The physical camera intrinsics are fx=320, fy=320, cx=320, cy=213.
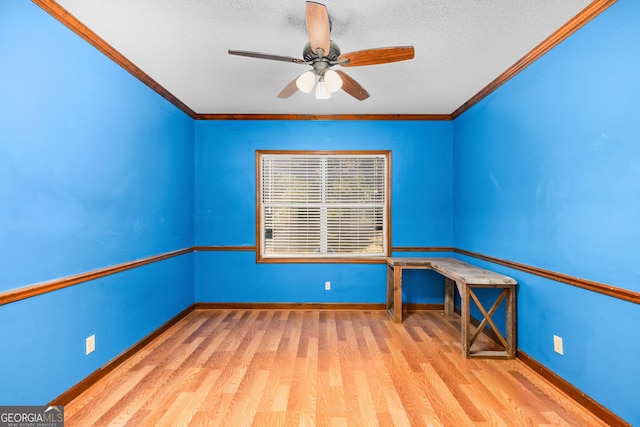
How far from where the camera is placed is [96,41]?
236 centimetres

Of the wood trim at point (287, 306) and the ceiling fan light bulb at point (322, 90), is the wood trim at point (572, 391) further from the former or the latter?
the ceiling fan light bulb at point (322, 90)

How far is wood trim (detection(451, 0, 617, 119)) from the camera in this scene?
2008mm

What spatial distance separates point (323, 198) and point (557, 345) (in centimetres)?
291

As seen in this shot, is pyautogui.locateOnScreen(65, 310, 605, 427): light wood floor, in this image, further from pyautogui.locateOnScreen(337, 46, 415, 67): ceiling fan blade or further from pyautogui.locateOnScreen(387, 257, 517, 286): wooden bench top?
pyautogui.locateOnScreen(337, 46, 415, 67): ceiling fan blade

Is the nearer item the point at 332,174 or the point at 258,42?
the point at 258,42

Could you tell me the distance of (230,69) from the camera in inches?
115

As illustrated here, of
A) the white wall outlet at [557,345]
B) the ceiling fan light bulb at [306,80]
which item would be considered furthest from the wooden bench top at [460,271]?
the ceiling fan light bulb at [306,80]

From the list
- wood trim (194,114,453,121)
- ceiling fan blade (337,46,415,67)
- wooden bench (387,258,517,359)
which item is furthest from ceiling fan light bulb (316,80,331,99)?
wooden bench (387,258,517,359)

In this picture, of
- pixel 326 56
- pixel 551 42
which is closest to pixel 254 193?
pixel 326 56

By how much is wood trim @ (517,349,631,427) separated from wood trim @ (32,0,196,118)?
4.20 m

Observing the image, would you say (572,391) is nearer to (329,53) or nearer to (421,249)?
(421,249)

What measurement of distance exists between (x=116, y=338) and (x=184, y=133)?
2.46m

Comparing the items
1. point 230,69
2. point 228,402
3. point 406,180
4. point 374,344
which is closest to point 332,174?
point 406,180

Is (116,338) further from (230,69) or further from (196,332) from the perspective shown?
(230,69)
